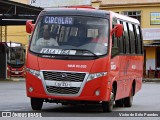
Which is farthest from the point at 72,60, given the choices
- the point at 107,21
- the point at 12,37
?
the point at 12,37

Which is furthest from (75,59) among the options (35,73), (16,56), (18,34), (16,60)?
(18,34)

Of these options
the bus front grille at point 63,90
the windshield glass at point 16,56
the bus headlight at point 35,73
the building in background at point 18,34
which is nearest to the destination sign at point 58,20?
the bus headlight at point 35,73

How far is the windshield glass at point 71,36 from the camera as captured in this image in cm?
1638

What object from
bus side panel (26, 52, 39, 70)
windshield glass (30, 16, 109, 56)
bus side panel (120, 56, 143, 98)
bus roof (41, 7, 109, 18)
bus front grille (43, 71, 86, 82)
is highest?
bus roof (41, 7, 109, 18)

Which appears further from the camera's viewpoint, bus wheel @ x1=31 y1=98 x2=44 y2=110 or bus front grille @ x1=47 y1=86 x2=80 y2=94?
bus wheel @ x1=31 y1=98 x2=44 y2=110

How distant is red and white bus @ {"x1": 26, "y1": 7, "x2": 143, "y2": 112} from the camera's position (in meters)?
15.9

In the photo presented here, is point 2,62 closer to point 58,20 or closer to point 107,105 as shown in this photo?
point 58,20

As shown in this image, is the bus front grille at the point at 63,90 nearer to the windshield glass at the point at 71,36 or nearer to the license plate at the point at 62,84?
the license plate at the point at 62,84

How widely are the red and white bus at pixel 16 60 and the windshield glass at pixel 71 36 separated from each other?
40.8 meters

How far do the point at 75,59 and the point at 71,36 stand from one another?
87 cm

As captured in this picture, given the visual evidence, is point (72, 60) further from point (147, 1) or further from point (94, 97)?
point (147, 1)

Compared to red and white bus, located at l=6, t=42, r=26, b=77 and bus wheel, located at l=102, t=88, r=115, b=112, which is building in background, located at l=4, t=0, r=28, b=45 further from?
bus wheel, located at l=102, t=88, r=115, b=112

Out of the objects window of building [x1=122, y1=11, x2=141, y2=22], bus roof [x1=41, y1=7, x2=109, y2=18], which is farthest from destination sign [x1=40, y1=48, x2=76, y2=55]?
window of building [x1=122, y1=11, x2=141, y2=22]

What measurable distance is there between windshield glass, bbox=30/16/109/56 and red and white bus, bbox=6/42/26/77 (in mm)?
40791
